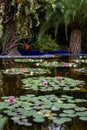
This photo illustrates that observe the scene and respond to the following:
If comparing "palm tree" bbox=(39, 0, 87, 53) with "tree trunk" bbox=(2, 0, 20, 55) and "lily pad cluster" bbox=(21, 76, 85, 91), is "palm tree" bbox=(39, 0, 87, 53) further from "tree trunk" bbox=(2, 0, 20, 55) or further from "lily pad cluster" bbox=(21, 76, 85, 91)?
"lily pad cluster" bbox=(21, 76, 85, 91)

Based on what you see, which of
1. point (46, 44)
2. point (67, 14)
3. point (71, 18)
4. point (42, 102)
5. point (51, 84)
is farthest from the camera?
point (46, 44)

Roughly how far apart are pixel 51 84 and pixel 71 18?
6.32m

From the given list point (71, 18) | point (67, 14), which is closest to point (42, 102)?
point (67, 14)

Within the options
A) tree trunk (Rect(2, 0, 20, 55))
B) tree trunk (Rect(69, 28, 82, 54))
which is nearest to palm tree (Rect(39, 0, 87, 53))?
tree trunk (Rect(69, 28, 82, 54))

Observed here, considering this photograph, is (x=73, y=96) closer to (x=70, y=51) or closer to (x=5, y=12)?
(x=5, y=12)

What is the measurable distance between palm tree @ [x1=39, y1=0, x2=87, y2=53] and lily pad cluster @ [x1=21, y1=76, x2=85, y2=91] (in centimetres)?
514

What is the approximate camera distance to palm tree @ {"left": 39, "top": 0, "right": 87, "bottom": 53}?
11.1 m

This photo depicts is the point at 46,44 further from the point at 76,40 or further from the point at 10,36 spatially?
the point at 10,36

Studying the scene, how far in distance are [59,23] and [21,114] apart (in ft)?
27.5

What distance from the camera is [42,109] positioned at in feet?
12.0

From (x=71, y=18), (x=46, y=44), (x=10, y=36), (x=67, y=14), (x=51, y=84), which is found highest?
(x=67, y=14)

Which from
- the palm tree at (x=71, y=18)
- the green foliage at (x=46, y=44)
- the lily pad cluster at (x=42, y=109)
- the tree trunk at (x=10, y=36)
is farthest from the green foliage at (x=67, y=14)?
the lily pad cluster at (x=42, y=109)

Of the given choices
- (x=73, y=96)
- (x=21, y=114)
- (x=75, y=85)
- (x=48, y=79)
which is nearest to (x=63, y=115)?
(x=21, y=114)

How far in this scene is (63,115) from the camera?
3.42 meters
